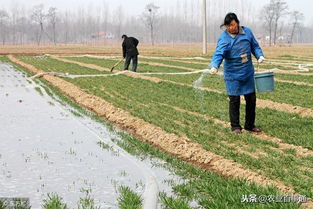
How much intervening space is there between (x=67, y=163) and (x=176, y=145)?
63.2 inches

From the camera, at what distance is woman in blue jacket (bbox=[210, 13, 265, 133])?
7227 millimetres

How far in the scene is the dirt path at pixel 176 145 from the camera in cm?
526

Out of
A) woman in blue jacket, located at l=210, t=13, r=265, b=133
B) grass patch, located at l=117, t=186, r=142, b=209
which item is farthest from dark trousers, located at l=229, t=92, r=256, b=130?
grass patch, located at l=117, t=186, r=142, b=209

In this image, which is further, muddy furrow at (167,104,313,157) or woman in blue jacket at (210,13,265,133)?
woman in blue jacket at (210,13,265,133)

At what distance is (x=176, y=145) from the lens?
698cm

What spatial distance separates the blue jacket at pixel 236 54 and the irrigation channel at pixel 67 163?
1.98 meters

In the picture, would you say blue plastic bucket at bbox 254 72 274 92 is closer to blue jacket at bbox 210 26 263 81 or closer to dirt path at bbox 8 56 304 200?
blue jacket at bbox 210 26 263 81

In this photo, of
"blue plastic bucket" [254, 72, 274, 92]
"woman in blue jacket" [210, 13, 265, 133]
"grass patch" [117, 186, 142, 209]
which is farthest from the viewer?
"blue plastic bucket" [254, 72, 274, 92]

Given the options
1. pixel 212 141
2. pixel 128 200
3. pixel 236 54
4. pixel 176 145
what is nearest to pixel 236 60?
pixel 236 54

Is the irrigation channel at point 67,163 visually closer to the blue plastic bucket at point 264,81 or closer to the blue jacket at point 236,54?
the blue jacket at point 236,54

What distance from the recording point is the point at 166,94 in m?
13.0

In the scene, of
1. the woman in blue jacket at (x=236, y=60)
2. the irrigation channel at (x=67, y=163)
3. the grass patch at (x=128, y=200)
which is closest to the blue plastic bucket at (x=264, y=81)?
the woman in blue jacket at (x=236, y=60)

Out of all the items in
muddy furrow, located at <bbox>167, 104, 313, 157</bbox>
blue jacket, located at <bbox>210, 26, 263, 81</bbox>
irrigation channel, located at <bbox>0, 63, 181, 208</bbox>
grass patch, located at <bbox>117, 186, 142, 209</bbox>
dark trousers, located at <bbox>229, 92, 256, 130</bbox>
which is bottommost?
irrigation channel, located at <bbox>0, 63, 181, 208</bbox>

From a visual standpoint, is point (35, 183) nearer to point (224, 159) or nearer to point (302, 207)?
point (224, 159)
